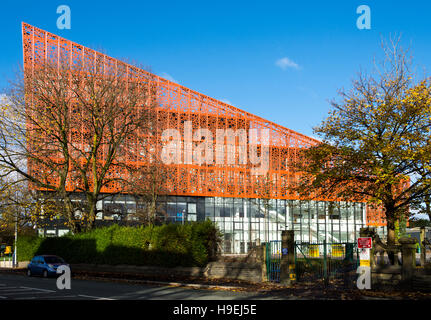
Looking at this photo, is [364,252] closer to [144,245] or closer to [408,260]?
[408,260]

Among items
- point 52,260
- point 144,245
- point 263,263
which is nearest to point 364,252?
Answer: point 263,263

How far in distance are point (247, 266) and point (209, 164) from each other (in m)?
33.2

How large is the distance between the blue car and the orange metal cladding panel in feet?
57.2

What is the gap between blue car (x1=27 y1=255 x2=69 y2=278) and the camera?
108ft

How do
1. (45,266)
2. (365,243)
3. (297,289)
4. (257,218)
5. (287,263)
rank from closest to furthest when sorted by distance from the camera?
(365,243) < (297,289) < (287,263) < (45,266) < (257,218)

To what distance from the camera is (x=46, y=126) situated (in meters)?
33.8

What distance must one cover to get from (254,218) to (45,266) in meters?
36.0

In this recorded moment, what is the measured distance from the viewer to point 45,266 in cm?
3322

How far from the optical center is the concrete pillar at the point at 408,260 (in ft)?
62.2

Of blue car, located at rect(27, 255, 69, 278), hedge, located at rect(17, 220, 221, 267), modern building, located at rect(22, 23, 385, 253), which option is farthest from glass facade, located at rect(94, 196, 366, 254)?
blue car, located at rect(27, 255, 69, 278)

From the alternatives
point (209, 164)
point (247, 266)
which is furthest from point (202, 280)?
point (209, 164)

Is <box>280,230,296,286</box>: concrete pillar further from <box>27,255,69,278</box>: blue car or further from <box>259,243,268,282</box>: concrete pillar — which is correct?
<box>27,255,69,278</box>: blue car

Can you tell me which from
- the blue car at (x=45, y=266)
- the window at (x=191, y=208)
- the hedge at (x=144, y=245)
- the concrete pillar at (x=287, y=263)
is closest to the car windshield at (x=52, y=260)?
the blue car at (x=45, y=266)

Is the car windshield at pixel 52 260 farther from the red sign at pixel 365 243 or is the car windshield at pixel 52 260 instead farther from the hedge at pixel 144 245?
the red sign at pixel 365 243
